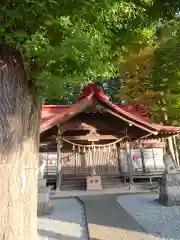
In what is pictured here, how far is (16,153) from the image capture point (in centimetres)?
294

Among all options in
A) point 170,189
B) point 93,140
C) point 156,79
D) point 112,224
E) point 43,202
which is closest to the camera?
point 112,224

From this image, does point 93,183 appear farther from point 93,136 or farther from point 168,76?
point 168,76

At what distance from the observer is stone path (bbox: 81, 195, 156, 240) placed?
4.95 m

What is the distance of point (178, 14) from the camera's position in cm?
411

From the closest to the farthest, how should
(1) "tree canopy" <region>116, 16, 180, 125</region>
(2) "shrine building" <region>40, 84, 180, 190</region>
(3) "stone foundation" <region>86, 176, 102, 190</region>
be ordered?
(1) "tree canopy" <region>116, 16, 180, 125</region> < (2) "shrine building" <region>40, 84, 180, 190</region> < (3) "stone foundation" <region>86, 176, 102, 190</region>

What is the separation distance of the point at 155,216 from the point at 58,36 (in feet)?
18.4

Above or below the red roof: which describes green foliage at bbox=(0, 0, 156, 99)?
below

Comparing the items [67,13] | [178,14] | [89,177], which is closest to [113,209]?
[89,177]

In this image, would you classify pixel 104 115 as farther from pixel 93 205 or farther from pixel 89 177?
pixel 93 205

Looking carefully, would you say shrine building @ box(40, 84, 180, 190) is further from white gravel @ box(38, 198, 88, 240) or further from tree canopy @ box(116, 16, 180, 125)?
white gravel @ box(38, 198, 88, 240)

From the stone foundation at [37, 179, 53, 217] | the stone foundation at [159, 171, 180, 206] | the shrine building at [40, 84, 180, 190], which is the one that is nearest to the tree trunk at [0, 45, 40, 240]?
the stone foundation at [37, 179, 53, 217]

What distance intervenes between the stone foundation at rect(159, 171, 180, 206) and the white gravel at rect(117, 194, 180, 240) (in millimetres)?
303

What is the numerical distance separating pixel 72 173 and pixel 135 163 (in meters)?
4.67

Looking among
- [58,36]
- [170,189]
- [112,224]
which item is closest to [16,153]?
[58,36]
